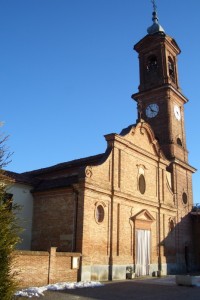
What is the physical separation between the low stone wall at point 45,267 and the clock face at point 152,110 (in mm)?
18340

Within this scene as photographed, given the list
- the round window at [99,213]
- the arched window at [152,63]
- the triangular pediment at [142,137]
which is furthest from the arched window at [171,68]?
the round window at [99,213]

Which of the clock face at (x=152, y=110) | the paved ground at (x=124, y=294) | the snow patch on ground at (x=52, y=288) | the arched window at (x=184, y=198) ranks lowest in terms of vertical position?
the paved ground at (x=124, y=294)

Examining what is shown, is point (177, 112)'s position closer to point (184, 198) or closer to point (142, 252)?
point (184, 198)

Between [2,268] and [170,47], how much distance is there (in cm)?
3132

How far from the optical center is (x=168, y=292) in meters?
15.5

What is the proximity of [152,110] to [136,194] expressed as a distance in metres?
11.6

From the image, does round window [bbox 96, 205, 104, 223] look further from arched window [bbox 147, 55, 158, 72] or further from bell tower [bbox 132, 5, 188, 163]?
arched window [bbox 147, 55, 158, 72]

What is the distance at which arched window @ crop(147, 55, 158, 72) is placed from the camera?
33.9 meters

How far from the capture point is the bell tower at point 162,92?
31453 mm

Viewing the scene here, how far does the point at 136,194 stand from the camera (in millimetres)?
23844

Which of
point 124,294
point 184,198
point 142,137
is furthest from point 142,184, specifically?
point 124,294

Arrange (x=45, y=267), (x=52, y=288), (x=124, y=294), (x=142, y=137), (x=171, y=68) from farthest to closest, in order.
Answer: (x=171, y=68), (x=142, y=137), (x=45, y=267), (x=52, y=288), (x=124, y=294)

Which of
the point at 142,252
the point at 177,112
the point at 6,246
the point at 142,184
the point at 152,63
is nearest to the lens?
the point at 6,246

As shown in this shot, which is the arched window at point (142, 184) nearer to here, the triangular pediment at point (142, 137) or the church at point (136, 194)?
the church at point (136, 194)
